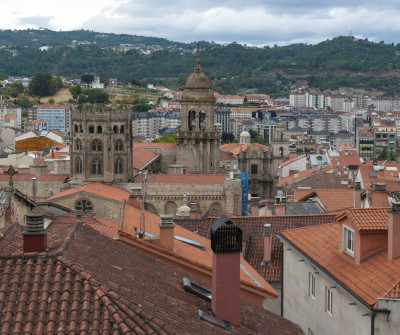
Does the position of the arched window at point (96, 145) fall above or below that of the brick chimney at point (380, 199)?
below

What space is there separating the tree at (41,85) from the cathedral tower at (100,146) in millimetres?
137868

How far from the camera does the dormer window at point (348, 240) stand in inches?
620

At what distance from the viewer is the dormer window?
51.7 ft

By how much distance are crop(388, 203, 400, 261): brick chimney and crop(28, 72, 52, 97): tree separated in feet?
596

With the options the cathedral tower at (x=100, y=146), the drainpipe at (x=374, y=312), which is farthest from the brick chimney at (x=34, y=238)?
the cathedral tower at (x=100, y=146)

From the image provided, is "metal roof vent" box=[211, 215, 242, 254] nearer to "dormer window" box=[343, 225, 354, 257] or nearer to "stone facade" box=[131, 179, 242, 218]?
"dormer window" box=[343, 225, 354, 257]

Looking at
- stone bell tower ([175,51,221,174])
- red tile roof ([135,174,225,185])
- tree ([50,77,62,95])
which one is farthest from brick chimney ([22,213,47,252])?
tree ([50,77,62,95])

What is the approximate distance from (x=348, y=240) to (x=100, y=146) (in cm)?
4155

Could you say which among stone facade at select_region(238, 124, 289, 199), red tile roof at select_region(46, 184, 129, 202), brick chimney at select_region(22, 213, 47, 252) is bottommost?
stone facade at select_region(238, 124, 289, 199)

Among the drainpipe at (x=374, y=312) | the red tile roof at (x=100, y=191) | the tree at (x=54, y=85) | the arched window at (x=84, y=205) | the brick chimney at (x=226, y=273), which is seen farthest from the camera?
the tree at (x=54, y=85)

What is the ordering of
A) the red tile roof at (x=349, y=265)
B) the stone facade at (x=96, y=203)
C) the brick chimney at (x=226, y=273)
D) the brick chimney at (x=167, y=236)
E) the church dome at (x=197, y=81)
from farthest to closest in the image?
the church dome at (x=197, y=81) → the stone facade at (x=96, y=203) → the brick chimney at (x=167, y=236) → the red tile roof at (x=349, y=265) → the brick chimney at (x=226, y=273)

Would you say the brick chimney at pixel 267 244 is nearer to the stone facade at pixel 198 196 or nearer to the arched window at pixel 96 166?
the stone facade at pixel 198 196

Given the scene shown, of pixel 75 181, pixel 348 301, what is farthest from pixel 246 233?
pixel 75 181

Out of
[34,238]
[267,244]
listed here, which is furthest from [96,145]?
[34,238]
